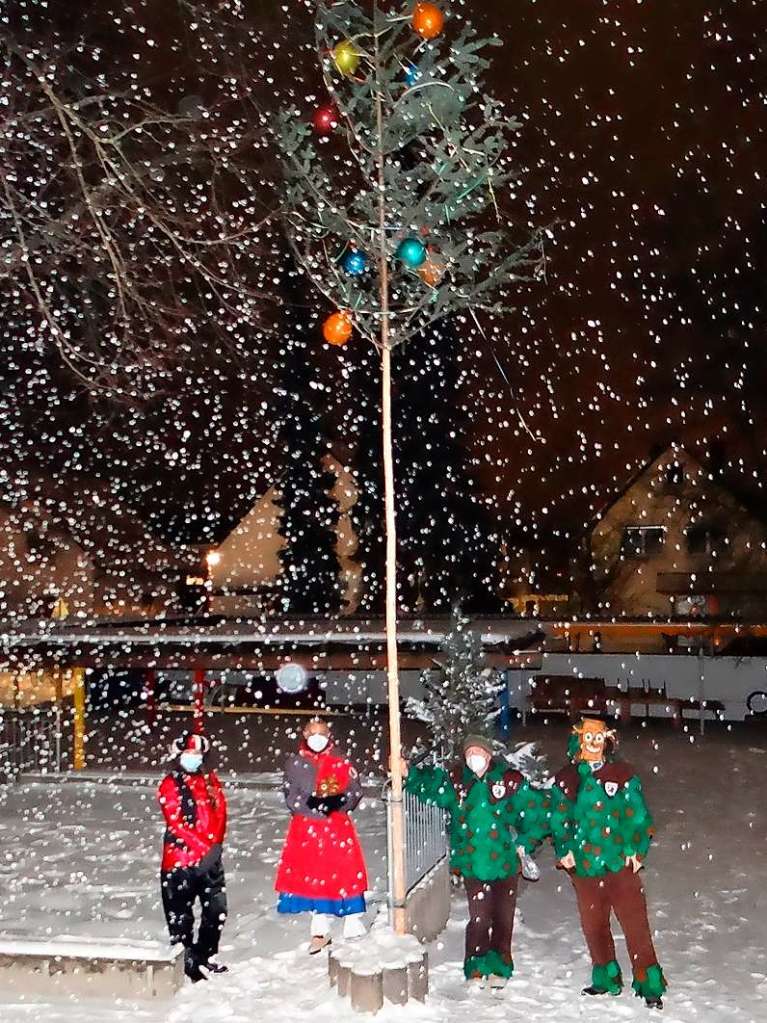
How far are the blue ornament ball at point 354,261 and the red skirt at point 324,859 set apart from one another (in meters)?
3.77

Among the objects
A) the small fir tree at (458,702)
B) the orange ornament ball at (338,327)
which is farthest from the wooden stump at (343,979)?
the orange ornament ball at (338,327)

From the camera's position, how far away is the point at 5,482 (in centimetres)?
2636

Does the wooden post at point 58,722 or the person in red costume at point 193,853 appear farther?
the wooden post at point 58,722

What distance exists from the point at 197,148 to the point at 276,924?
19.7ft

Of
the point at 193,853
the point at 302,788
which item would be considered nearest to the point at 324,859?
the point at 302,788

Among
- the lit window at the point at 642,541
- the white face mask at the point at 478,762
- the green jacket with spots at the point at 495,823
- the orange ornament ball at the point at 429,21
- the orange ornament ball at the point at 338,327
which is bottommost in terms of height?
the green jacket with spots at the point at 495,823

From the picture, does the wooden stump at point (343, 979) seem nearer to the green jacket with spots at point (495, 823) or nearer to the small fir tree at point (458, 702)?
the green jacket with spots at point (495, 823)

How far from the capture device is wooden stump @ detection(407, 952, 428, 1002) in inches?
258

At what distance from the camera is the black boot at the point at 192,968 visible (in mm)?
6969

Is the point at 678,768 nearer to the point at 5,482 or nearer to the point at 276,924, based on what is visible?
the point at 276,924

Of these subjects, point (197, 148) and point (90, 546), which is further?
point (90, 546)

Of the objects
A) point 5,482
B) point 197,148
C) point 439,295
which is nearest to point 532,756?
point 439,295

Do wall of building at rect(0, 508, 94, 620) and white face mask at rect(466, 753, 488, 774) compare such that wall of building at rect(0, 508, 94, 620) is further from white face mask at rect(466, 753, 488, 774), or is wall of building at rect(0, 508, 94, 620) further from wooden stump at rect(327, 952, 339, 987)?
white face mask at rect(466, 753, 488, 774)

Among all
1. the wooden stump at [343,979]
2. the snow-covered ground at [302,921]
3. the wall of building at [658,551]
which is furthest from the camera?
the wall of building at [658,551]
